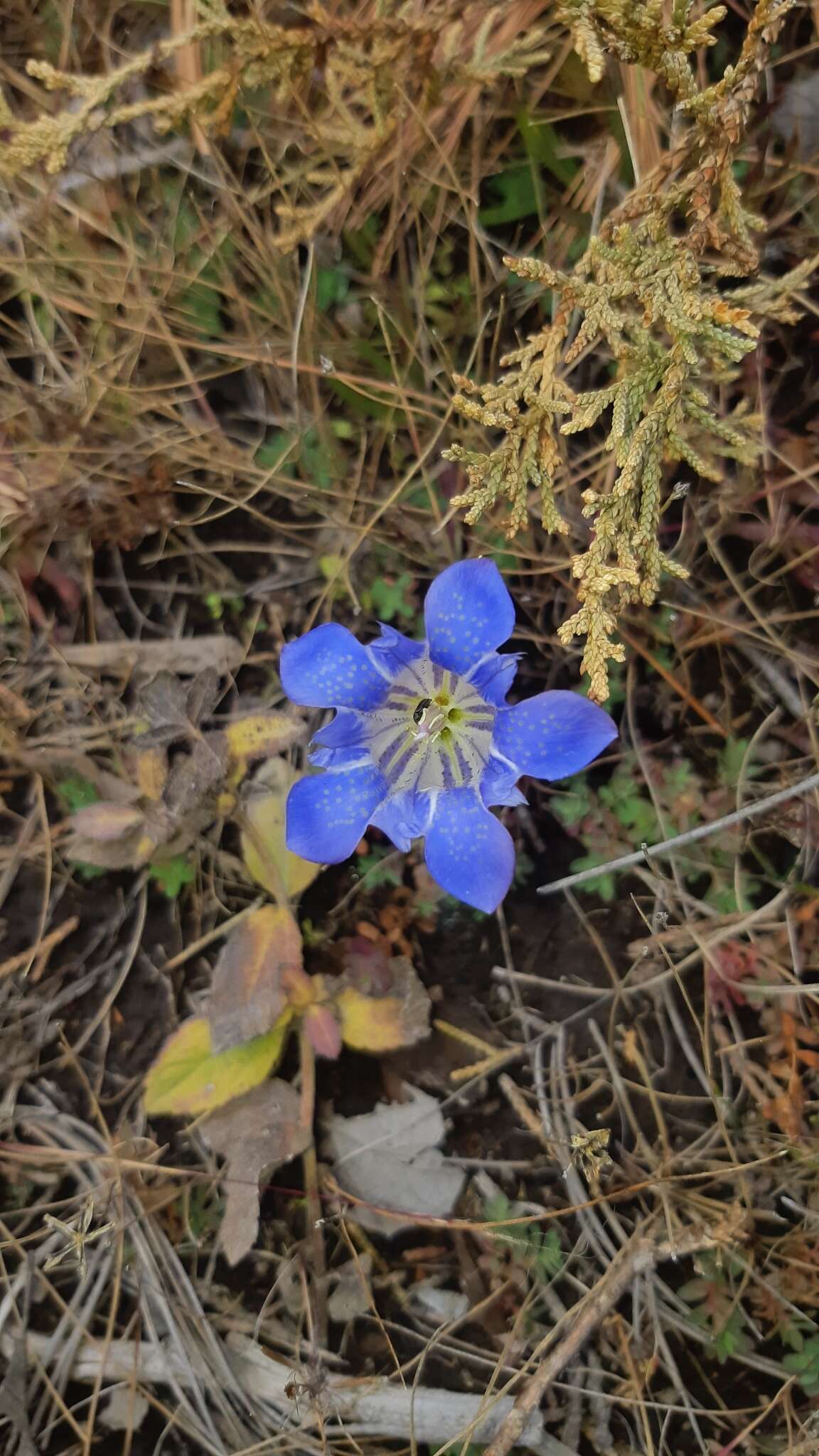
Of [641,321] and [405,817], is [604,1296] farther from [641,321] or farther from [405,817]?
[641,321]

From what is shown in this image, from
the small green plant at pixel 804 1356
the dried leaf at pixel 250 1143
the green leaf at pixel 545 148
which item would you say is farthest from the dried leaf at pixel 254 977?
the green leaf at pixel 545 148

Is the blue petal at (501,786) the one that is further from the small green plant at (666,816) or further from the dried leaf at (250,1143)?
the dried leaf at (250,1143)

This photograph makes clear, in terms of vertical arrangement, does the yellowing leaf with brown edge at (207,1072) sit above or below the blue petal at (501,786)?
below

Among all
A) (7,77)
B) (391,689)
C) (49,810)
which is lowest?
(49,810)

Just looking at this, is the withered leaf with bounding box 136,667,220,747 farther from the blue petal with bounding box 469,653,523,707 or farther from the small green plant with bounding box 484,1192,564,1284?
the small green plant with bounding box 484,1192,564,1284

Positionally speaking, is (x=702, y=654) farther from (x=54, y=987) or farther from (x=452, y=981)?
(x=54, y=987)

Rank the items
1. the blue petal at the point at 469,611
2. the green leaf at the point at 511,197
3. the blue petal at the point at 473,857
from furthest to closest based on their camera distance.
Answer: the green leaf at the point at 511,197
the blue petal at the point at 473,857
the blue petal at the point at 469,611

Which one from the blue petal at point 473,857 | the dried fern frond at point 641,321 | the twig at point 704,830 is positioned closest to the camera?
the dried fern frond at point 641,321

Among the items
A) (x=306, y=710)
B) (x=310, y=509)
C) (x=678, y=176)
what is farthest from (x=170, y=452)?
(x=678, y=176)
